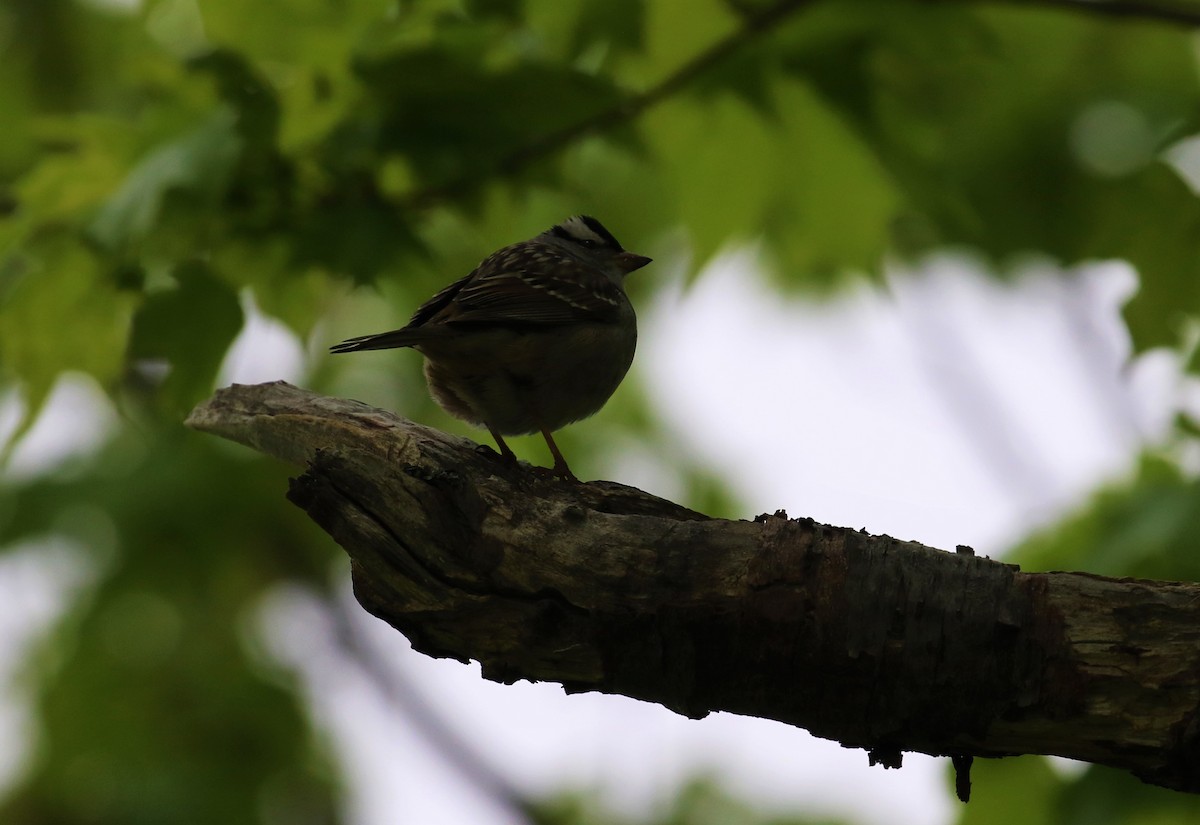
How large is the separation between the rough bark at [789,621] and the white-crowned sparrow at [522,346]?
4.06 ft

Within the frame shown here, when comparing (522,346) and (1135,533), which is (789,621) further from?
(1135,533)

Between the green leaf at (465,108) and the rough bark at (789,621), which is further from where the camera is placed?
the green leaf at (465,108)

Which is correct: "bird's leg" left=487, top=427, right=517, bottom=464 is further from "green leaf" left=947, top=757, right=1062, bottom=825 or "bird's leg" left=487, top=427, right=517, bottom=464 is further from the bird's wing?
"green leaf" left=947, top=757, right=1062, bottom=825

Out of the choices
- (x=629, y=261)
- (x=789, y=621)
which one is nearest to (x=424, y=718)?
(x=629, y=261)

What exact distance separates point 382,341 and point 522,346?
0.95m

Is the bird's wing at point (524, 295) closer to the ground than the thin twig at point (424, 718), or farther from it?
farther from it

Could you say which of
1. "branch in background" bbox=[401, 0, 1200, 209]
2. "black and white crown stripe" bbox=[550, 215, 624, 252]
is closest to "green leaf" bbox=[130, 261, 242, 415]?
"branch in background" bbox=[401, 0, 1200, 209]

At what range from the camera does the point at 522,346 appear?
5.86m

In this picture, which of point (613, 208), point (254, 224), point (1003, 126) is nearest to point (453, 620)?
point (254, 224)

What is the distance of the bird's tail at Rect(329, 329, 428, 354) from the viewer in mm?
4926

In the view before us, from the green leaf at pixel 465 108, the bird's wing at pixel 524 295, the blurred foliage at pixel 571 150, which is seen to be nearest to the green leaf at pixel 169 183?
the blurred foliage at pixel 571 150

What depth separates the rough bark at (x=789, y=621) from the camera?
155 inches

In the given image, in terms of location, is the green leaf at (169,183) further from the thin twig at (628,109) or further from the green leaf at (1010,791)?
the green leaf at (1010,791)

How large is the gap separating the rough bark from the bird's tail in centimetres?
76
